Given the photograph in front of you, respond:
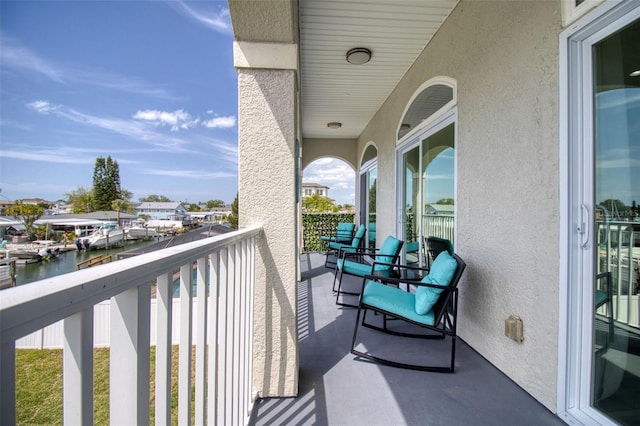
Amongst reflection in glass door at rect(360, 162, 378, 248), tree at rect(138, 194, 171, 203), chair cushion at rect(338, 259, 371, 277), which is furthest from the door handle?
tree at rect(138, 194, 171, 203)

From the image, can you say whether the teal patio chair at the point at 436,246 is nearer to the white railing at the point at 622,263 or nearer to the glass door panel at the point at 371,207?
the white railing at the point at 622,263

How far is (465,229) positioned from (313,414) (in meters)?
1.93

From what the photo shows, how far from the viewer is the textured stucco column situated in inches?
73.4

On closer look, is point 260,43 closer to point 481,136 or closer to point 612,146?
point 481,136

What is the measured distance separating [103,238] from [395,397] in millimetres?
5695

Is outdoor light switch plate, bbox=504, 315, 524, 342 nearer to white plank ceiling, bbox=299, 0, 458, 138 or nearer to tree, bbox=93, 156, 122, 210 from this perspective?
white plank ceiling, bbox=299, 0, 458, 138

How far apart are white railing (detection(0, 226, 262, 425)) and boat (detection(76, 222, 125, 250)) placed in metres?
4.44

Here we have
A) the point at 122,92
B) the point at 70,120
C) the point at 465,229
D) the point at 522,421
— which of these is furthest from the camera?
the point at 122,92

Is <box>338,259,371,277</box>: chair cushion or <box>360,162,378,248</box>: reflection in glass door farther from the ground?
<box>360,162,378,248</box>: reflection in glass door

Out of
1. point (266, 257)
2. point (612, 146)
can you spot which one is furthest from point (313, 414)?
point (612, 146)

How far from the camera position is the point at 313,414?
1.78 metres

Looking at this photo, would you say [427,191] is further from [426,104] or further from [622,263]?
[622,263]

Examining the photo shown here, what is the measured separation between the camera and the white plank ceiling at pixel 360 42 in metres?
2.81

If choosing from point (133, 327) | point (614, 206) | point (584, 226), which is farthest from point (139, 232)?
point (614, 206)
